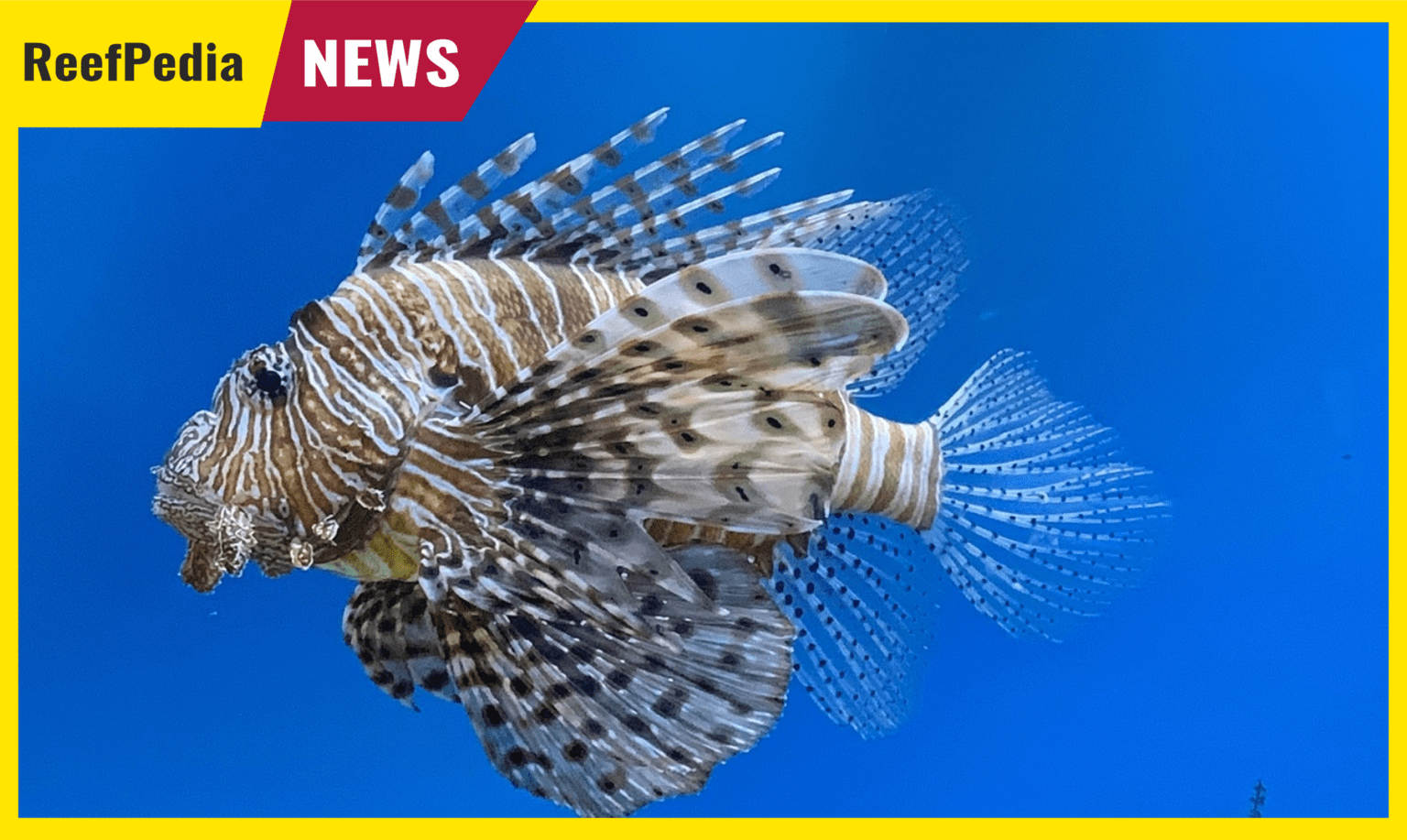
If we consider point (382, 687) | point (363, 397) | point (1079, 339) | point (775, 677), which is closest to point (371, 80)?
point (363, 397)

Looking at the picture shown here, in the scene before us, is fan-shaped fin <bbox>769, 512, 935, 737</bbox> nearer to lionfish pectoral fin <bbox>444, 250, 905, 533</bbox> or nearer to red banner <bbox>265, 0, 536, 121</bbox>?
lionfish pectoral fin <bbox>444, 250, 905, 533</bbox>

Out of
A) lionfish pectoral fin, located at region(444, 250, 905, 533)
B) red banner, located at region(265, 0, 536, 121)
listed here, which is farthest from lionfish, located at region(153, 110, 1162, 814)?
red banner, located at region(265, 0, 536, 121)

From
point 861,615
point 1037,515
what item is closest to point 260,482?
point 861,615

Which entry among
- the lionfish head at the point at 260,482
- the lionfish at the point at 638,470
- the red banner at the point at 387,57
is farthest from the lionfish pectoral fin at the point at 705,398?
the red banner at the point at 387,57

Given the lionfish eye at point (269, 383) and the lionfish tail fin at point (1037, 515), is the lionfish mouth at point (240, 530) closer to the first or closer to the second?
the lionfish eye at point (269, 383)

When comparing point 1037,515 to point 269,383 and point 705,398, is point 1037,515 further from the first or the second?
point 269,383

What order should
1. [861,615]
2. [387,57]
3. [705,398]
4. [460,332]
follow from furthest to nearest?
1. [387,57]
2. [861,615]
3. [460,332]
4. [705,398]
